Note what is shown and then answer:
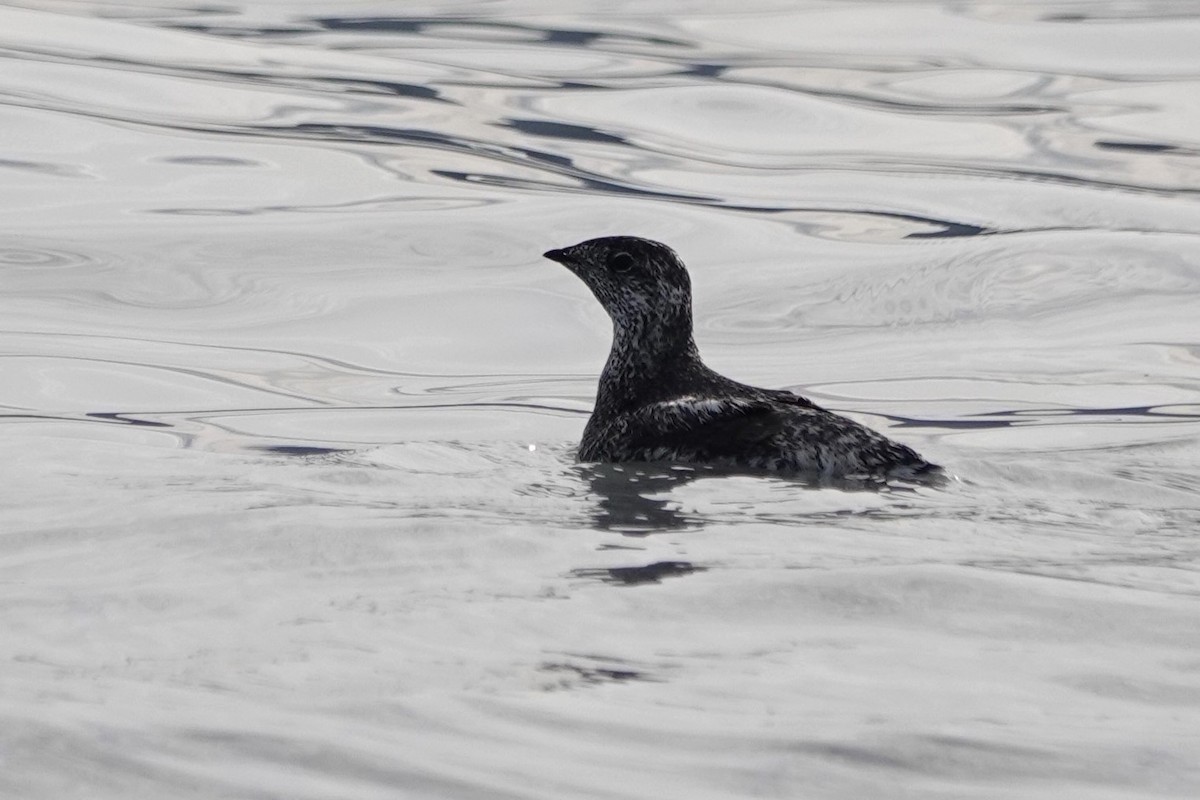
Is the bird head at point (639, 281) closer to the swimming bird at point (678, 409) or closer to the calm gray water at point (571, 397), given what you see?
the swimming bird at point (678, 409)

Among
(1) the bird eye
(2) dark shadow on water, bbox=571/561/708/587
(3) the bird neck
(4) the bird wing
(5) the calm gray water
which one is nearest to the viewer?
(5) the calm gray water

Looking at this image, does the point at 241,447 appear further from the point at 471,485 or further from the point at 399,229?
the point at 399,229

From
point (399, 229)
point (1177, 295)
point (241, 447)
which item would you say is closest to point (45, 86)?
point (399, 229)

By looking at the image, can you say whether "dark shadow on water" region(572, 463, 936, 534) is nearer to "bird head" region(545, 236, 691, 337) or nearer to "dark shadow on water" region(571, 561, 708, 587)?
"dark shadow on water" region(571, 561, 708, 587)

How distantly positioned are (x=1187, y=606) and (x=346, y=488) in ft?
11.2

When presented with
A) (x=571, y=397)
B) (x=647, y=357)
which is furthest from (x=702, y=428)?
(x=571, y=397)

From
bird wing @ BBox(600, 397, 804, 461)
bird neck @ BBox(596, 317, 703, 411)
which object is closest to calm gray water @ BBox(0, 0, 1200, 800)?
bird wing @ BBox(600, 397, 804, 461)

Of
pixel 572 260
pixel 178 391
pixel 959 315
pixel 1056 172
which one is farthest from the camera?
pixel 1056 172

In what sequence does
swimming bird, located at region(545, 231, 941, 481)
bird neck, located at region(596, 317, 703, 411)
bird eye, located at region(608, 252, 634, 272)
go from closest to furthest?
swimming bird, located at region(545, 231, 941, 481) < bird neck, located at region(596, 317, 703, 411) < bird eye, located at region(608, 252, 634, 272)

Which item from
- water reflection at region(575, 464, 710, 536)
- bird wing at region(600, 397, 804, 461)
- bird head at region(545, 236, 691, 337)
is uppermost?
bird head at region(545, 236, 691, 337)

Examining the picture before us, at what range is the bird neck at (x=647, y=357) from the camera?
9156 millimetres

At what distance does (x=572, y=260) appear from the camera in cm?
956

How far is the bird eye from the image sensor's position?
9305 mm

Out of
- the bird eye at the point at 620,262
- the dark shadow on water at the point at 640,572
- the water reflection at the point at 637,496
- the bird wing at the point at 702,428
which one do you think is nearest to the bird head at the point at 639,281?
the bird eye at the point at 620,262
